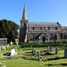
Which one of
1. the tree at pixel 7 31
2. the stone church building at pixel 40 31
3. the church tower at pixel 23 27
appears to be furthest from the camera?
the church tower at pixel 23 27

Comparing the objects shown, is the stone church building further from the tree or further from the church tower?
the tree

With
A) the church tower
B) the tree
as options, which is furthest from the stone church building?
the tree

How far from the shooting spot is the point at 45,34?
116688mm

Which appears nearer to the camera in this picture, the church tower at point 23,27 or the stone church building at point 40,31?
the stone church building at point 40,31

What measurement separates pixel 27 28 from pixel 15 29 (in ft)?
98.8

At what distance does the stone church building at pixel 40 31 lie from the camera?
380ft

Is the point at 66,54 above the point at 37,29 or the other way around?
the other way around

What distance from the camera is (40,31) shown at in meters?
120

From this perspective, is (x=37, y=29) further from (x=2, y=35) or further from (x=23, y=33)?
(x=2, y=35)

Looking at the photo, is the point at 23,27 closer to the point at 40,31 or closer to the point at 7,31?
the point at 40,31

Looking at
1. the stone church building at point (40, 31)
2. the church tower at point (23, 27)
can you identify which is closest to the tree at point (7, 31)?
the stone church building at point (40, 31)

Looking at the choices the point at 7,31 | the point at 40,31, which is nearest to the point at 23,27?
the point at 40,31

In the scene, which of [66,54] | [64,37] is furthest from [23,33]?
[66,54]

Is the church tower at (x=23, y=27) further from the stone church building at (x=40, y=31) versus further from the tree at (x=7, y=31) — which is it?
the tree at (x=7, y=31)
